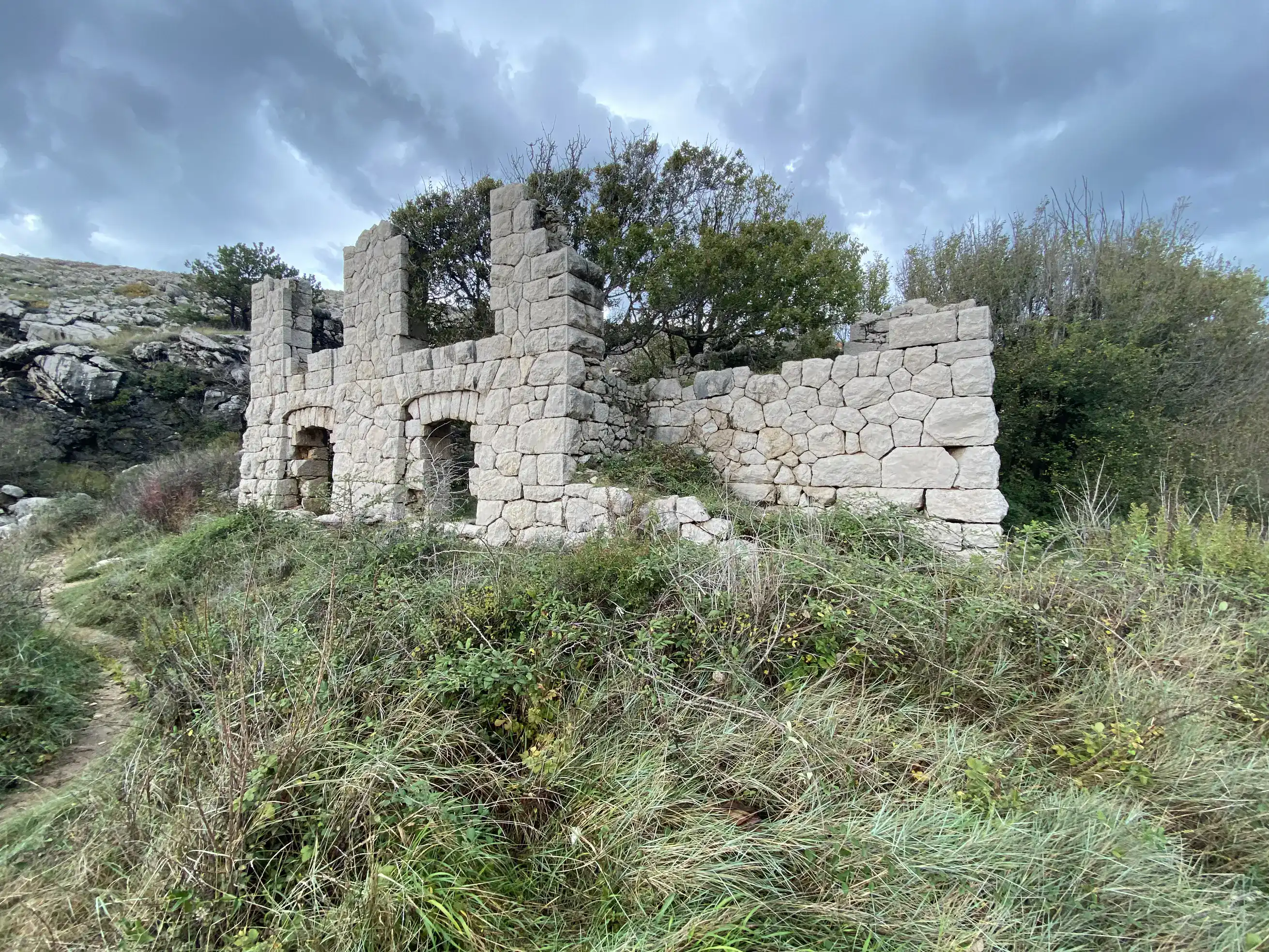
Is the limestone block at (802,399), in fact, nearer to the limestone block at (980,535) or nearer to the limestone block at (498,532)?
the limestone block at (980,535)

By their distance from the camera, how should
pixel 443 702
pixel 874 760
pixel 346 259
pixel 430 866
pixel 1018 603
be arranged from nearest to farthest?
pixel 430 866
pixel 874 760
pixel 443 702
pixel 1018 603
pixel 346 259

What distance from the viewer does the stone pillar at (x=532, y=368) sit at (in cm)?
605

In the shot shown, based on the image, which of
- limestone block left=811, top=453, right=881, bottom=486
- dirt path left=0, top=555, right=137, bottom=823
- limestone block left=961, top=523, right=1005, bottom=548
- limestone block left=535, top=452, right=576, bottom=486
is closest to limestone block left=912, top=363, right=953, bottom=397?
limestone block left=811, top=453, right=881, bottom=486

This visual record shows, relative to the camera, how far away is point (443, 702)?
9.02ft

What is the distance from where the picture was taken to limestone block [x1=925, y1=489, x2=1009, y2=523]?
537 centimetres

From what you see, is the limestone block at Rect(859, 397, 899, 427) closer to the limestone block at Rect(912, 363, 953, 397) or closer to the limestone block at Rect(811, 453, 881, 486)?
the limestone block at Rect(912, 363, 953, 397)

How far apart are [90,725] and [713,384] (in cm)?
661

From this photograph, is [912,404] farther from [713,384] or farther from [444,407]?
[444,407]

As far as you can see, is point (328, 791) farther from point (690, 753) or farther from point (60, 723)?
point (60, 723)

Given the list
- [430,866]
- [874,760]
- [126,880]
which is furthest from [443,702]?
[874,760]

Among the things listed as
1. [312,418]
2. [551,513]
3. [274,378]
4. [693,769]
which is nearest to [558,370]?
[551,513]

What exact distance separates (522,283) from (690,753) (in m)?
5.56

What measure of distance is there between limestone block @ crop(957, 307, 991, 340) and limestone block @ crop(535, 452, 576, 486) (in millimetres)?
4358

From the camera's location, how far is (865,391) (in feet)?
20.1
